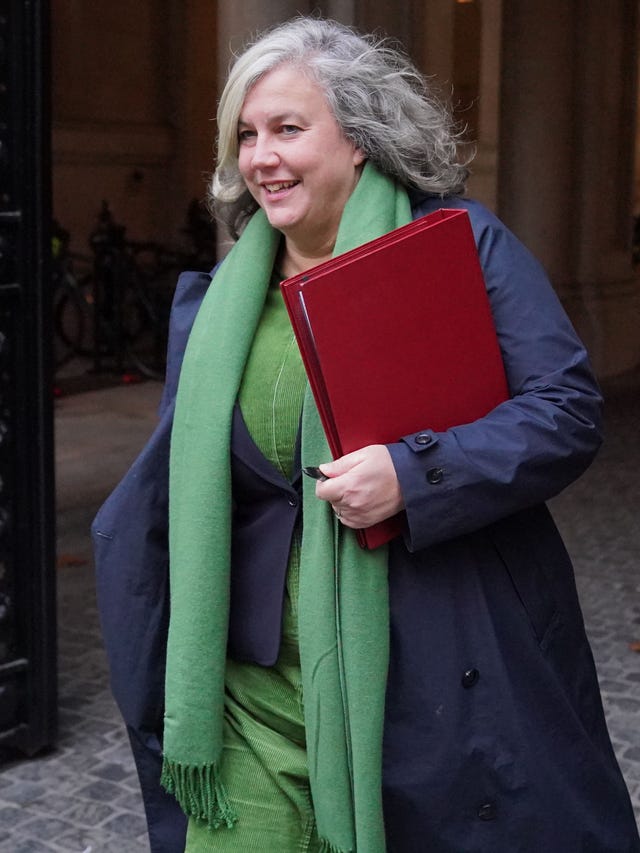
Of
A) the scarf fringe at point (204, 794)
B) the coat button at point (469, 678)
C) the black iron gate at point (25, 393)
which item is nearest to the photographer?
the coat button at point (469, 678)

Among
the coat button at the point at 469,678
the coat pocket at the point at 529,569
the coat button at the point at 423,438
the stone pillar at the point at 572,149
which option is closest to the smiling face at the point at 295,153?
the coat button at the point at 423,438

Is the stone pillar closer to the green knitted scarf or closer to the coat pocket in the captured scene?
the green knitted scarf

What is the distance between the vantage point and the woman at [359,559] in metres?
2.17

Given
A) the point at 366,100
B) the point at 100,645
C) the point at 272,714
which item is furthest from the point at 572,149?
the point at 272,714

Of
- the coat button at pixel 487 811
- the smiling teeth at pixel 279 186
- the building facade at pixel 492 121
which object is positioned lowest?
the coat button at pixel 487 811

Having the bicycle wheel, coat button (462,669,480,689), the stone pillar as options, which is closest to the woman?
coat button (462,669,480,689)

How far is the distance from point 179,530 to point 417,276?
2.00 ft

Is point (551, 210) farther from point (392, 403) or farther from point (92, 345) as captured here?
point (392, 403)

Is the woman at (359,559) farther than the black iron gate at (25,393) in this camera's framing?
No

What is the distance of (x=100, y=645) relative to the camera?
5.59 m

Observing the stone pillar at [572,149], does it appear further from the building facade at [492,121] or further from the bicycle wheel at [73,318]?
the bicycle wheel at [73,318]

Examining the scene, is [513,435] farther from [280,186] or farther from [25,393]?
[25,393]

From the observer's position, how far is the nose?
2.28 metres

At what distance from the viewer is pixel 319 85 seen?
2303 mm
